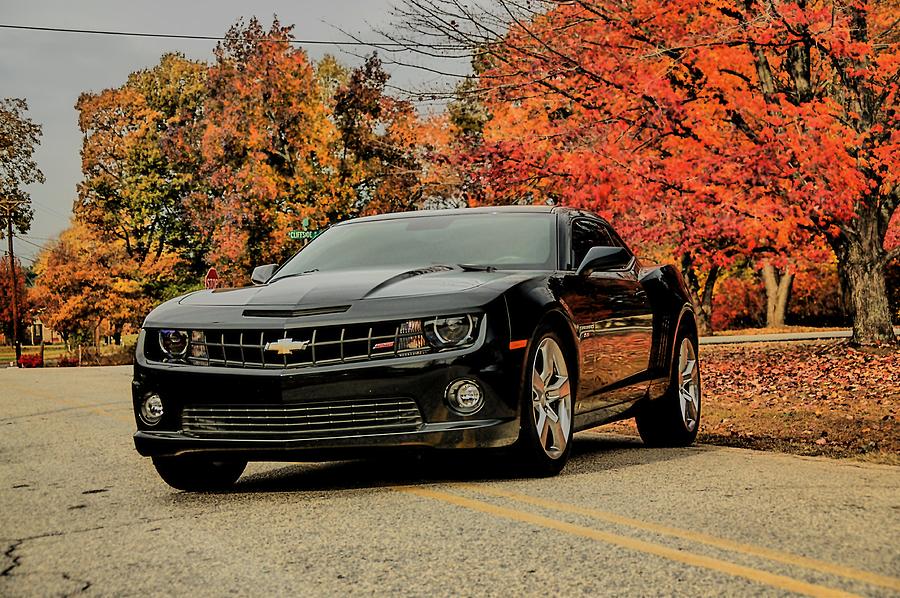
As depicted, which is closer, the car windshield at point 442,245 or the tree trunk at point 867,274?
the car windshield at point 442,245

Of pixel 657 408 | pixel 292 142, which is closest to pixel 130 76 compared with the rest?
pixel 292 142

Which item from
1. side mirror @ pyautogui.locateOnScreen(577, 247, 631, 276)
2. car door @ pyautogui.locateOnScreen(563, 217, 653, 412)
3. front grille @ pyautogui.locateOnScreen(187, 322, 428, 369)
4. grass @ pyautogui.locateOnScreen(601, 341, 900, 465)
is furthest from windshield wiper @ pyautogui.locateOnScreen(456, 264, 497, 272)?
grass @ pyautogui.locateOnScreen(601, 341, 900, 465)

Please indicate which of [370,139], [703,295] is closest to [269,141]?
[370,139]

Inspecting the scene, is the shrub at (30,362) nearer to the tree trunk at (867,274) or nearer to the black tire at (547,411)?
the tree trunk at (867,274)

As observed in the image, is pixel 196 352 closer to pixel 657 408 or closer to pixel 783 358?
pixel 657 408

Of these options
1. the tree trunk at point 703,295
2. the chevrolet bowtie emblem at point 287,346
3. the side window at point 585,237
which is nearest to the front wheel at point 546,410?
the side window at point 585,237

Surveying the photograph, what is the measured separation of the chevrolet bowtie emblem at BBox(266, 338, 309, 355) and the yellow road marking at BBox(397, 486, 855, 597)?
1.02 meters

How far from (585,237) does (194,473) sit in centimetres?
329

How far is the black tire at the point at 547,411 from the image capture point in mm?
6719

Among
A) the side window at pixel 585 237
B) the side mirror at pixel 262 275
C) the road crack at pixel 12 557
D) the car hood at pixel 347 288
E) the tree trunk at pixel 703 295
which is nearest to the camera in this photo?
the road crack at pixel 12 557

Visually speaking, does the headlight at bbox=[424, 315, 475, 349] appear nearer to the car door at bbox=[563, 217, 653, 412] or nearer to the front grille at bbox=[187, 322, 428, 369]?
the front grille at bbox=[187, 322, 428, 369]

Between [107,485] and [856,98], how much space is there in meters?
14.1

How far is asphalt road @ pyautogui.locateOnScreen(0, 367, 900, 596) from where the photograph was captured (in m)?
A: 4.51

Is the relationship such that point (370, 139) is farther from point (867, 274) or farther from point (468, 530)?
point (468, 530)
